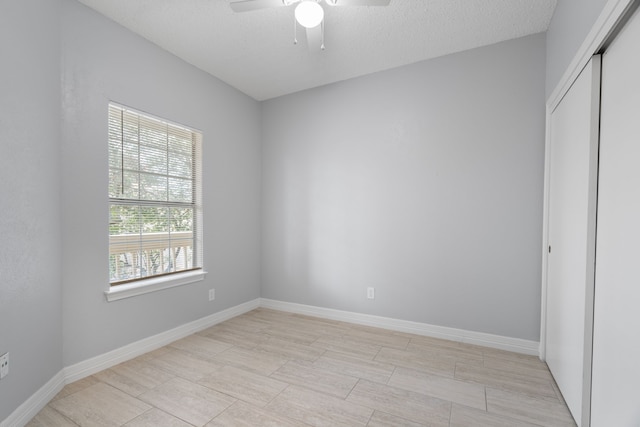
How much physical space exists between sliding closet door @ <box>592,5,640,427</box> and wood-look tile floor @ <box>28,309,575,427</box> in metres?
0.58

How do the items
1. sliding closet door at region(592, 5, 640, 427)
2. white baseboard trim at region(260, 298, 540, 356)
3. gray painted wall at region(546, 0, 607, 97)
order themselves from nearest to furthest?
sliding closet door at region(592, 5, 640, 427) < gray painted wall at region(546, 0, 607, 97) < white baseboard trim at region(260, 298, 540, 356)

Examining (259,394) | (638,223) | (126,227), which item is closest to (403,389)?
(259,394)

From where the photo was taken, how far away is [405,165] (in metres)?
2.98

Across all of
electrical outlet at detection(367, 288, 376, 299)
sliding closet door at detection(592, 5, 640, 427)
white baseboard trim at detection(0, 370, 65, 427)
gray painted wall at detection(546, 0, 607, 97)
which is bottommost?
white baseboard trim at detection(0, 370, 65, 427)

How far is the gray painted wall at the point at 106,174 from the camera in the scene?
2084mm

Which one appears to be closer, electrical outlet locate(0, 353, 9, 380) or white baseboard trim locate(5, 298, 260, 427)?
electrical outlet locate(0, 353, 9, 380)

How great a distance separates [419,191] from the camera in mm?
2914

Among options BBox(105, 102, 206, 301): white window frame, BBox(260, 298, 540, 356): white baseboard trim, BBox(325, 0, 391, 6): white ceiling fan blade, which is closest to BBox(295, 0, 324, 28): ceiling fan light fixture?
BBox(325, 0, 391, 6): white ceiling fan blade

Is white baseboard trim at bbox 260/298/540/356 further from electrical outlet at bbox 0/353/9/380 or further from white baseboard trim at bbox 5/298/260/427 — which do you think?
electrical outlet at bbox 0/353/9/380

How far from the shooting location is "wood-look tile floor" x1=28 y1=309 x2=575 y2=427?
1718 mm

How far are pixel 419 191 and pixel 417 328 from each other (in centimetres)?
138

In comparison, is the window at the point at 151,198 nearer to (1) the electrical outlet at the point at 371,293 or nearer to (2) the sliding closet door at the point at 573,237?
(1) the electrical outlet at the point at 371,293

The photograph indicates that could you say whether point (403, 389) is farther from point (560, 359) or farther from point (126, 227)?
point (126, 227)

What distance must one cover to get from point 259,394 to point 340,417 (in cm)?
58
